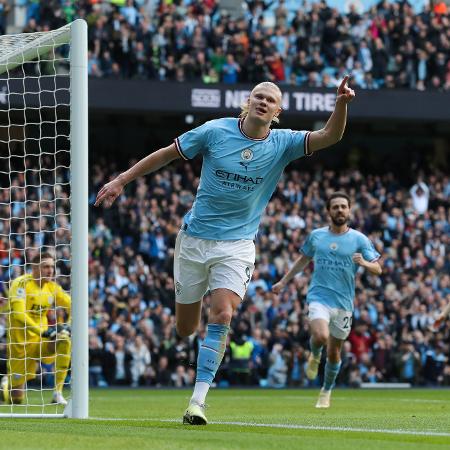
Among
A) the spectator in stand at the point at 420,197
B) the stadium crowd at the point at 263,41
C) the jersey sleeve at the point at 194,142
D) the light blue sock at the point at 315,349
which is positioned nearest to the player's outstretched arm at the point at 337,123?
the jersey sleeve at the point at 194,142

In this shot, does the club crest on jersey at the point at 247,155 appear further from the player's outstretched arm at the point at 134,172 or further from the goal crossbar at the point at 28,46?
the goal crossbar at the point at 28,46

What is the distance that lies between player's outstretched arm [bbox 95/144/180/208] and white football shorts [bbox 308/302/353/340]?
18.8ft

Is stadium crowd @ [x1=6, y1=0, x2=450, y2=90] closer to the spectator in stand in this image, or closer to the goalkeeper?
the spectator in stand

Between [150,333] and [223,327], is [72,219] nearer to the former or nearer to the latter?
[223,327]

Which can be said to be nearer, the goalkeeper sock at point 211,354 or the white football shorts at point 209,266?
the goalkeeper sock at point 211,354

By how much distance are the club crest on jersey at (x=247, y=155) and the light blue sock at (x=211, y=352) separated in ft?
4.27

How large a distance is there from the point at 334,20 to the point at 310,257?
17.4m

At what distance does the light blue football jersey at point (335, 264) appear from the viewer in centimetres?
1447

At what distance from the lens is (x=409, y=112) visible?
31.6m

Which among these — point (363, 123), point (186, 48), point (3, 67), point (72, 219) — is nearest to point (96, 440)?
point (72, 219)

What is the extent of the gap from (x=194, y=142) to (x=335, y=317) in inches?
229

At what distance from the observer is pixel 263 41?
99.1 feet

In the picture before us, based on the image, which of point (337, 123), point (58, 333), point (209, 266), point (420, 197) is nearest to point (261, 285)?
point (420, 197)

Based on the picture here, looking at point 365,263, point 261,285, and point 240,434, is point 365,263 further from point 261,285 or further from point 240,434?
point 261,285
